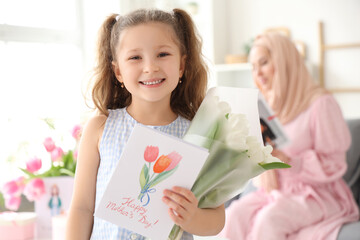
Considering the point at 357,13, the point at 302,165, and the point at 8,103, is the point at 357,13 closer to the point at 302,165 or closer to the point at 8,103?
the point at 302,165

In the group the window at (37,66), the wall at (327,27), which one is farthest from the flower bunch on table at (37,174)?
the wall at (327,27)

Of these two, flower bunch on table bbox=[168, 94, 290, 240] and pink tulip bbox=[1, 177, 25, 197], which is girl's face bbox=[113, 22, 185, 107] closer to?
flower bunch on table bbox=[168, 94, 290, 240]

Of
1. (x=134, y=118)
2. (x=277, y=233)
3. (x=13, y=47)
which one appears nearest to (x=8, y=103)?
(x=13, y=47)

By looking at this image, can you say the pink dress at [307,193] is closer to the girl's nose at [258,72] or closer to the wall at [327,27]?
the girl's nose at [258,72]

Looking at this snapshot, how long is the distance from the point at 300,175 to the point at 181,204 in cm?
163

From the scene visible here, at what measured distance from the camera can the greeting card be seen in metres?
0.79

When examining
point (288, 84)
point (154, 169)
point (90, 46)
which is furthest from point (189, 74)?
point (90, 46)

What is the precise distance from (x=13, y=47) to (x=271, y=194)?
1768mm

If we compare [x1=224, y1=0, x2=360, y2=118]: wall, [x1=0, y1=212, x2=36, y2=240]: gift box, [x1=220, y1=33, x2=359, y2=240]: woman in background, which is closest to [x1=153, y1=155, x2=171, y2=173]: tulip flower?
[x1=0, y1=212, x2=36, y2=240]: gift box

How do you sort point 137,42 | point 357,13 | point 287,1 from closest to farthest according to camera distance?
point 137,42 < point 357,13 < point 287,1

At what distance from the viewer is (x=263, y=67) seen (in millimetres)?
2617

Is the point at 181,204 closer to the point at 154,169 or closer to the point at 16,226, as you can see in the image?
the point at 154,169

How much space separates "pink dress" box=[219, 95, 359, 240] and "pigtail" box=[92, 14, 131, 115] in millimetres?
1341

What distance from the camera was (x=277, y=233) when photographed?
7.17 ft
